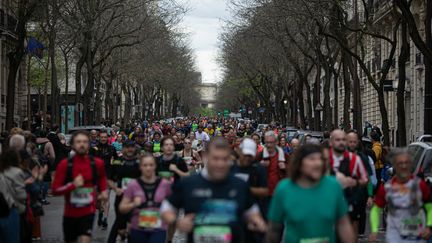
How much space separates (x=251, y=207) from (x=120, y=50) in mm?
44583

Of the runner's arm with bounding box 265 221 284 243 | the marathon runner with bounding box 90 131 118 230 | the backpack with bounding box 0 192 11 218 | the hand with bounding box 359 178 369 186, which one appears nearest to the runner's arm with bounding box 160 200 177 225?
the runner's arm with bounding box 265 221 284 243

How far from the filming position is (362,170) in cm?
1110

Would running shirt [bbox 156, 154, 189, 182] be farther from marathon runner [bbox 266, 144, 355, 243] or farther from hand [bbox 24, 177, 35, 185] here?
marathon runner [bbox 266, 144, 355, 243]

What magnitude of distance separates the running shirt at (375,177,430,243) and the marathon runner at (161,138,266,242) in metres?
2.27

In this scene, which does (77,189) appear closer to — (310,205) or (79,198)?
(79,198)

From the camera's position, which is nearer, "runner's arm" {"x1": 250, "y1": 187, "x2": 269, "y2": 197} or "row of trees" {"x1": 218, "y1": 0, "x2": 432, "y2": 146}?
"runner's arm" {"x1": 250, "y1": 187, "x2": 269, "y2": 197}

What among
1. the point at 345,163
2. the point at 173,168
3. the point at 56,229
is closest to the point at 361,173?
the point at 345,163

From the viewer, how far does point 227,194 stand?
23.0 ft

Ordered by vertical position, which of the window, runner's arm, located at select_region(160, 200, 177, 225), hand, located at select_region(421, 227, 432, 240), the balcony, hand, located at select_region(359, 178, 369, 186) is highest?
the balcony

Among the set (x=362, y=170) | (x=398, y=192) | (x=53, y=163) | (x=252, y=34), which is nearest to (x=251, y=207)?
(x=398, y=192)

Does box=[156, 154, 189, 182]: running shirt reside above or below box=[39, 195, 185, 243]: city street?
above

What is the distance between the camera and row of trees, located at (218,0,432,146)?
90.1 ft

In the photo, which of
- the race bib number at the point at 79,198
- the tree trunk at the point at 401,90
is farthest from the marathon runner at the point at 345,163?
the tree trunk at the point at 401,90

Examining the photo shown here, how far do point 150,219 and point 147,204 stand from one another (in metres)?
0.16
